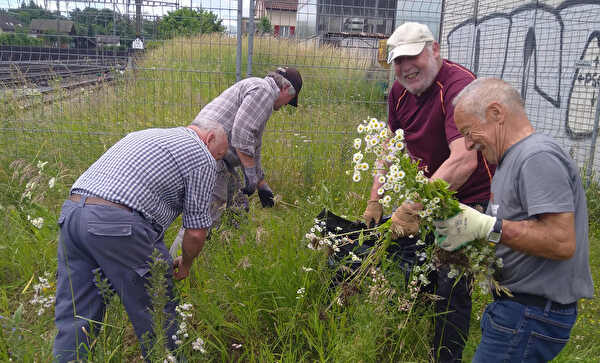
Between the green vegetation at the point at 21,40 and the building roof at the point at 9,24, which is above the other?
the building roof at the point at 9,24

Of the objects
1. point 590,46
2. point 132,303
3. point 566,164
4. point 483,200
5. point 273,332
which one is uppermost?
point 590,46

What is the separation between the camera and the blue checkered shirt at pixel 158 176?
2279 millimetres

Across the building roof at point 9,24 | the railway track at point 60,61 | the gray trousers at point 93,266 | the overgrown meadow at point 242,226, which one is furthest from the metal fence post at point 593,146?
the building roof at point 9,24

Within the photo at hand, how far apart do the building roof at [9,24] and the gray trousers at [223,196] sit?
3787 millimetres

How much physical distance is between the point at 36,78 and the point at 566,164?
6.53 metres

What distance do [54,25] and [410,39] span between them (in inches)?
191

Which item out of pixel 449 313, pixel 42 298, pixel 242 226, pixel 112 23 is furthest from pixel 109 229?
pixel 112 23

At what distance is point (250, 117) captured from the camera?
368 cm

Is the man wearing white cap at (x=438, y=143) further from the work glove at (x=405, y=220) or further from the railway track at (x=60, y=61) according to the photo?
the railway track at (x=60, y=61)

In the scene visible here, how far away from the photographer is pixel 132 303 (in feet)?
7.64

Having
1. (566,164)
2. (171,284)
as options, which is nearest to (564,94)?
(566,164)

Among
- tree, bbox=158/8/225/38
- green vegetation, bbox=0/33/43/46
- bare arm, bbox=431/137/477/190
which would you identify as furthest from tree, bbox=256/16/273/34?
bare arm, bbox=431/137/477/190

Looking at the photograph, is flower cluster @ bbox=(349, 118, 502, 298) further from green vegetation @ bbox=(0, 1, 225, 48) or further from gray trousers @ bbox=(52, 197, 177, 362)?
green vegetation @ bbox=(0, 1, 225, 48)

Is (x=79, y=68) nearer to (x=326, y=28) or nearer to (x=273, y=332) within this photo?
(x=326, y=28)
